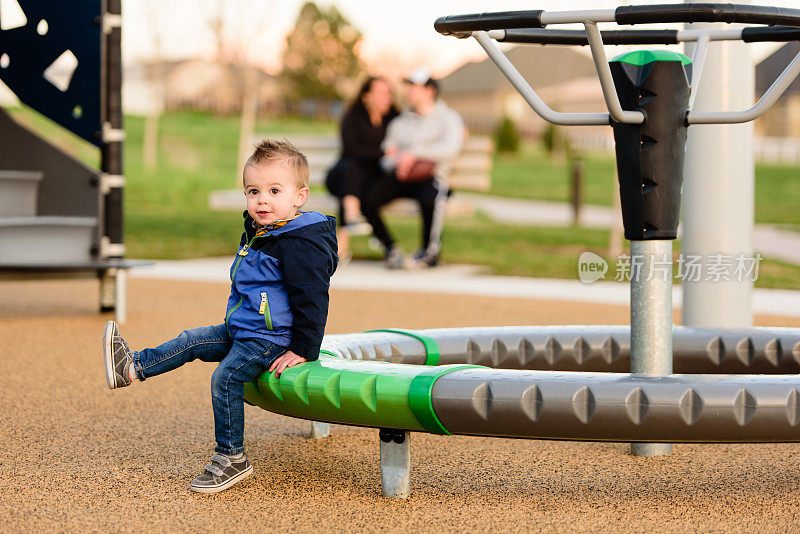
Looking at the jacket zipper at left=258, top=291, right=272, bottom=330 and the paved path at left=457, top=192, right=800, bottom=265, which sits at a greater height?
the paved path at left=457, top=192, right=800, bottom=265

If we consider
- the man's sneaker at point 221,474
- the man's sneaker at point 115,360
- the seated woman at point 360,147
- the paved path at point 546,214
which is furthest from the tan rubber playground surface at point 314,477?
the paved path at point 546,214

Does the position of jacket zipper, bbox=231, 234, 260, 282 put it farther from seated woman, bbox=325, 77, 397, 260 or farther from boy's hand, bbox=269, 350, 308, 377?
seated woman, bbox=325, 77, 397, 260

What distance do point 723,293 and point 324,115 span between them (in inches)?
1978

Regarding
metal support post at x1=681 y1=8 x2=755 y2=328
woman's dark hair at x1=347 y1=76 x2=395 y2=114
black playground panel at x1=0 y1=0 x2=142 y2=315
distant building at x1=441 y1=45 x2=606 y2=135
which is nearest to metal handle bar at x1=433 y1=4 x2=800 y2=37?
metal support post at x1=681 y1=8 x2=755 y2=328

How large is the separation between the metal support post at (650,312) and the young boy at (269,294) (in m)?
0.94

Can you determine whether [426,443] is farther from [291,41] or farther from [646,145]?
[291,41]

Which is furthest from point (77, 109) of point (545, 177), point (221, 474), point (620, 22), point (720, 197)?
point (545, 177)

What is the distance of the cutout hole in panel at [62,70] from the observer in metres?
6.38

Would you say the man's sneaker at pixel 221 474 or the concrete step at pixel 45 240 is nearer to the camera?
the man's sneaker at pixel 221 474

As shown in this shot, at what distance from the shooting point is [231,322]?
3.17 metres

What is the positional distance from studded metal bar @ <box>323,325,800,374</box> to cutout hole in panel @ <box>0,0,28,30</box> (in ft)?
13.2

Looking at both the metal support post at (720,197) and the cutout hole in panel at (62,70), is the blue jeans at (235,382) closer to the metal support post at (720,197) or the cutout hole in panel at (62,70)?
the metal support post at (720,197)

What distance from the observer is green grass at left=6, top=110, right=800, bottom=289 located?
400 inches

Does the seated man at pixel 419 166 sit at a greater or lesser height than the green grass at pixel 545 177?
lesser
